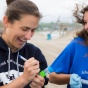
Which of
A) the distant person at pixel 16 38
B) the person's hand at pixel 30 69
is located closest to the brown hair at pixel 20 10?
the distant person at pixel 16 38

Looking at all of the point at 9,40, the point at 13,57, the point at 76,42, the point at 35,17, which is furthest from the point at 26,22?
the point at 76,42

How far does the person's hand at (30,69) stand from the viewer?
5.83 feet

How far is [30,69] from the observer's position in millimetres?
1780

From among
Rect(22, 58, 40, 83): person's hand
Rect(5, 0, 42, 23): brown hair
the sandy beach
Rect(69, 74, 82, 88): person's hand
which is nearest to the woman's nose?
Rect(5, 0, 42, 23): brown hair

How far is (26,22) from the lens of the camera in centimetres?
196

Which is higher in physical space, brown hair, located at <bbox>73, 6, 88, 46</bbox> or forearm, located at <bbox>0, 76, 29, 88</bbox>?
brown hair, located at <bbox>73, 6, 88, 46</bbox>

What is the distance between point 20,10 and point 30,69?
0.52 meters

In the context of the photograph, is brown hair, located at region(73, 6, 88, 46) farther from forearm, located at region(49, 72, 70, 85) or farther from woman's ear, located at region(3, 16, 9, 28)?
woman's ear, located at region(3, 16, 9, 28)

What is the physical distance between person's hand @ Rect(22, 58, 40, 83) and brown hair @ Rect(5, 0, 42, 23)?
15.9 inches

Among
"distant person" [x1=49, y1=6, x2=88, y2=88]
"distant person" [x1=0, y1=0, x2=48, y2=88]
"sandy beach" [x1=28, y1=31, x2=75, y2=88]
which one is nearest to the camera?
"distant person" [x1=0, y1=0, x2=48, y2=88]

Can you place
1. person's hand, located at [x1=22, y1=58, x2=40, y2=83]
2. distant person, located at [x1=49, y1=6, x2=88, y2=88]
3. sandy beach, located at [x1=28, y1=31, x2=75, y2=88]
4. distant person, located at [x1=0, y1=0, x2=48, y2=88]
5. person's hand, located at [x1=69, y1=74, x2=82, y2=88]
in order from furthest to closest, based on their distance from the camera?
sandy beach, located at [x1=28, y1=31, x2=75, y2=88] < distant person, located at [x1=49, y1=6, x2=88, y2=88] < person's hand, located at [x1=69, y1=74, x2=82, y2=88] < distant person, located at [x1=0, y1=0, x2=48, y2=88] < person's hand, located at [x1=22, y1=58, x2=40, y2=83]

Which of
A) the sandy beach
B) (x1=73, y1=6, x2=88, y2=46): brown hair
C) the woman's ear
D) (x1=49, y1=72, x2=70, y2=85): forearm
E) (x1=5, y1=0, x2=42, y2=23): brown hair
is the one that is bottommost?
the sandy beach

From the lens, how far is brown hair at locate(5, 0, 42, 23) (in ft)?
6.56

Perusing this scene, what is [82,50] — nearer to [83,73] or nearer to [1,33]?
[83,73]
